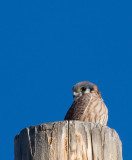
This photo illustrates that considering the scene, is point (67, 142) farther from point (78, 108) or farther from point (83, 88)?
point (83, 88)

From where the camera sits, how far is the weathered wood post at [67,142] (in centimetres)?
393

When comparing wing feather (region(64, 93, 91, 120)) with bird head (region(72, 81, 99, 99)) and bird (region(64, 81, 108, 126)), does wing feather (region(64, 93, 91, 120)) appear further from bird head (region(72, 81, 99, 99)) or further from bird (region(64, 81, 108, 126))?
bird head (region(72, 81, 99, 99))

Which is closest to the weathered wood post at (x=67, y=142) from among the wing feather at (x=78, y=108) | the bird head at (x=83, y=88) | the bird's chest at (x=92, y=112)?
the bird's chest at (x=92, y=112)

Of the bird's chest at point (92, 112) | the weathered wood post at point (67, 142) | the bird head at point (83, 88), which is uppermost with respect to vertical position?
the bird head at point (83, 88)

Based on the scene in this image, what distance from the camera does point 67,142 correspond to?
398 cm

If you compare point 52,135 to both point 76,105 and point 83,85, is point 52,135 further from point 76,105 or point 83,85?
point 83,85

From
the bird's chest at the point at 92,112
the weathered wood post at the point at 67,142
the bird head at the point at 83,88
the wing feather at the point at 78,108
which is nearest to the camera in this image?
the weathered wood post at the point at 67,142

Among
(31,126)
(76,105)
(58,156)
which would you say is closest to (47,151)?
(58,156)

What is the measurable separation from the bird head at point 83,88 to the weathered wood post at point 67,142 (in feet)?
15.4

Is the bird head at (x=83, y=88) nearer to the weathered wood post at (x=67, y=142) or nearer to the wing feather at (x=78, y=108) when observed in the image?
the wing feather at (x=78, y=108)

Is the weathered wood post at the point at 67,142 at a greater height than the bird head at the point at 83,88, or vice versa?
the bird head at the point at 83,88

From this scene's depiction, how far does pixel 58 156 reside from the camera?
388cm

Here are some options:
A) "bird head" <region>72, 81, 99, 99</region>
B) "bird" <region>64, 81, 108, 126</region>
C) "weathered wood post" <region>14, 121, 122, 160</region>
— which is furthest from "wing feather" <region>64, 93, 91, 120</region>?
"weathered wood post" <region>14, 121, 122, 160</region>

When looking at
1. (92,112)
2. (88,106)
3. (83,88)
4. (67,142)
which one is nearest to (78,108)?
(88,106)
